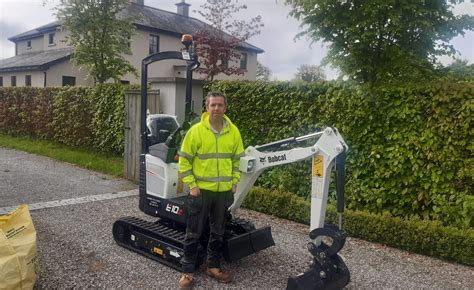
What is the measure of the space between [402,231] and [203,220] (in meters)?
3.03

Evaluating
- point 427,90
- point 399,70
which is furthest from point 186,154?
point 399,70

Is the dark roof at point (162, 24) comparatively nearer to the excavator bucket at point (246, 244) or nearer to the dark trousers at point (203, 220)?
the excavator bucket at point (246, 244)

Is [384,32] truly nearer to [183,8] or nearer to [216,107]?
[216,107]

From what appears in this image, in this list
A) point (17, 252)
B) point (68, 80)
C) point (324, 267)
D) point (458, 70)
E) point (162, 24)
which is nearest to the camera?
point (17, 252)

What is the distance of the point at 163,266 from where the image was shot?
4.80 metres

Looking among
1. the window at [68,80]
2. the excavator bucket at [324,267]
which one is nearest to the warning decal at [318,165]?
the excavator bucket at [324,267]

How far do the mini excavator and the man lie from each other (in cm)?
22

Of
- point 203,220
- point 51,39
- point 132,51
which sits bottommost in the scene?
point 203,220

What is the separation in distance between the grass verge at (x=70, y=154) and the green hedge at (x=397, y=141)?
474cm

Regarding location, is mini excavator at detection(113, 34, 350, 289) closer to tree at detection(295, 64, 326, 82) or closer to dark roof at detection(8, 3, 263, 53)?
tree at detection(295, 64, 326, 82)

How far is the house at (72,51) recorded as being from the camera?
1005 inches

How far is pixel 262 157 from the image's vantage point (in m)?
4.63

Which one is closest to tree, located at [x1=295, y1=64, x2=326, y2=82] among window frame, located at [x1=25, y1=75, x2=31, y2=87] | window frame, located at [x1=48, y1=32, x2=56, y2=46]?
window frame, located at [x1=25, y1=75, x2=31, y2=87]

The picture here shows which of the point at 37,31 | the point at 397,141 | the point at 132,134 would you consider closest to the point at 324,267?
the point at 397,141
